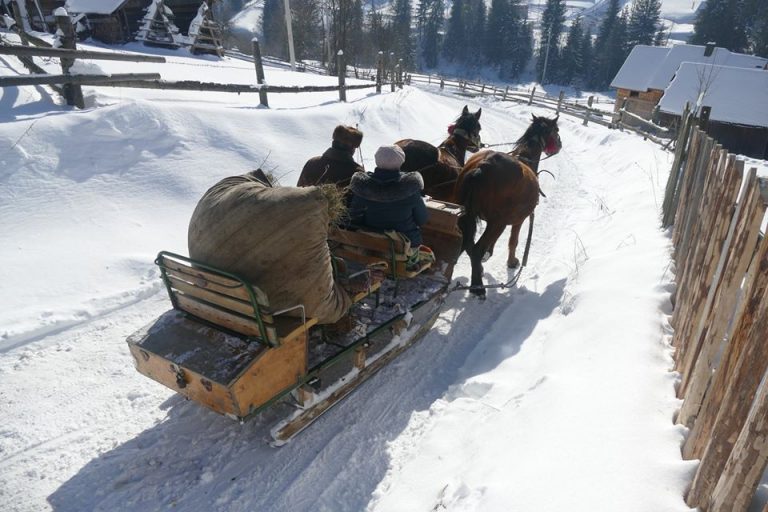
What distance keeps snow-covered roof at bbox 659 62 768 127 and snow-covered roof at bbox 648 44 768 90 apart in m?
9.21

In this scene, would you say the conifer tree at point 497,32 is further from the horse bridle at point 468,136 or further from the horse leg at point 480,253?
the horse leg at point 480,253

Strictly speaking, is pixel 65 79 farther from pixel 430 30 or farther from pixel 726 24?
pixel 430 30

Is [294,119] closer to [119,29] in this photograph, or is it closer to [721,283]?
[721,283]

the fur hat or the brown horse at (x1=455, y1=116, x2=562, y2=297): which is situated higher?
the fur hat

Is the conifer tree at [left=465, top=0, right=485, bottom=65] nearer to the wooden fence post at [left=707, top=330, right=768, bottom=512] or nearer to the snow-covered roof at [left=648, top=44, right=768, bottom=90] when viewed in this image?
the snow-covered roof at [left=648, top=44, right=768, bottom=90]

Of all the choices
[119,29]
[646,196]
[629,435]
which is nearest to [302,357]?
[629,435]

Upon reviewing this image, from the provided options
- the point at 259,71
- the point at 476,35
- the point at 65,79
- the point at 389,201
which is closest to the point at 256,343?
the point at 389,201

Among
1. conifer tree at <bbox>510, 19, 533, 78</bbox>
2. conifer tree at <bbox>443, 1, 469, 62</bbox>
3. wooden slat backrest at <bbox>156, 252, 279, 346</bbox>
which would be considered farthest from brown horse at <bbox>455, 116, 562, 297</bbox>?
conifer tree at <bbox>443, 1, 469, 62</bbox>

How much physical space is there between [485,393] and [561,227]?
4.44 m

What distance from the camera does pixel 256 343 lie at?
3006 mm

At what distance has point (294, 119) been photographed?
9688 millimetres

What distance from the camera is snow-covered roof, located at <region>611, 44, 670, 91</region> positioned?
37.6 meters

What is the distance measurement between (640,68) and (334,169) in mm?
41922

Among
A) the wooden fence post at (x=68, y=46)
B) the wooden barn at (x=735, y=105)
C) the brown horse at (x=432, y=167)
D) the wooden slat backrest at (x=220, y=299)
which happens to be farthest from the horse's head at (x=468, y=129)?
the wooden barn at (x=735, y=105)
